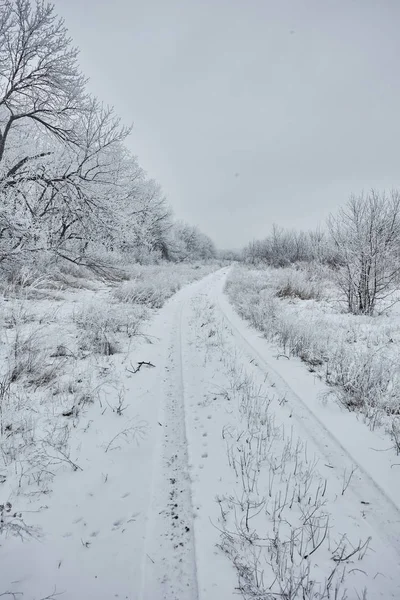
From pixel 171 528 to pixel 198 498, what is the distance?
0.29 m

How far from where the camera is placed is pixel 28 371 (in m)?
3.91

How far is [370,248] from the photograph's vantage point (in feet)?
29.5

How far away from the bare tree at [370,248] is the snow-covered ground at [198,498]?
6.56 m

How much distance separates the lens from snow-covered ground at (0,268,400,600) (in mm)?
1597

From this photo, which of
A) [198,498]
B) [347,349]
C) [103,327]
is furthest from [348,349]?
[103,327]

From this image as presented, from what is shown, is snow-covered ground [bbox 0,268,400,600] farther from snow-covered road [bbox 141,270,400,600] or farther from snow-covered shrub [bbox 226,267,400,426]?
snow-covered shrub [bbox 226,267,400,426]

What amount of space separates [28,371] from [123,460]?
2.24 m

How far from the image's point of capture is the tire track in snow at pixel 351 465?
197 cm

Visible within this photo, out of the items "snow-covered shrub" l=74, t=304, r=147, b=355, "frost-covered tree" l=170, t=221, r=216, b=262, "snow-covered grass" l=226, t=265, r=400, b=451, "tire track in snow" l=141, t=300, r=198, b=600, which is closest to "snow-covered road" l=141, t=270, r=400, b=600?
"tire track in snow" l=141, t=300, r=198, b=600

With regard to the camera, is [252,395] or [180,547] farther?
[252,395]

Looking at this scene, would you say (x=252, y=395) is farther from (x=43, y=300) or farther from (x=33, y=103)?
(x=33, y=103)

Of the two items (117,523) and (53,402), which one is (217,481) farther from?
(53,402)

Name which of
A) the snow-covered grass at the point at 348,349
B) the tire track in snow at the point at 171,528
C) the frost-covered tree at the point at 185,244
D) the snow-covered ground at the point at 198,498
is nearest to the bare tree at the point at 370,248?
the snow-covered grass at the point at 348,349

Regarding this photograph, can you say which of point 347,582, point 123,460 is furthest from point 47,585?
point 347,582
